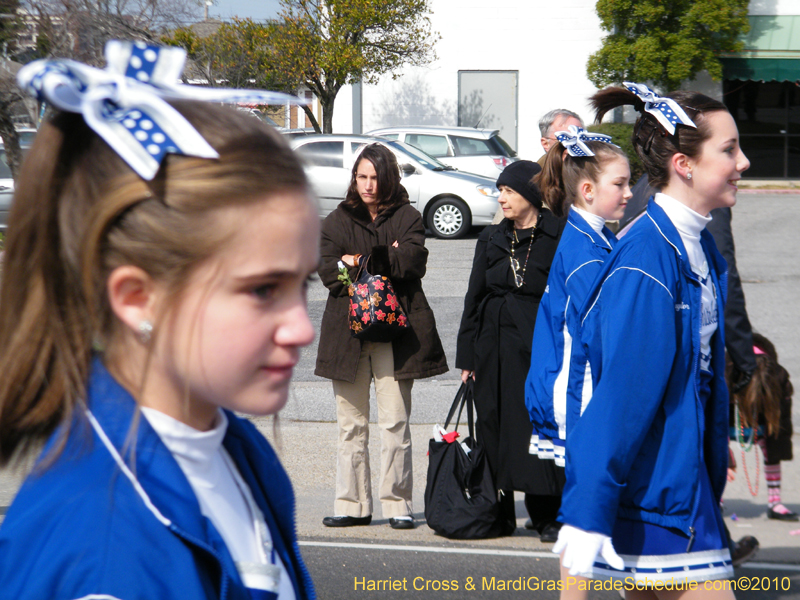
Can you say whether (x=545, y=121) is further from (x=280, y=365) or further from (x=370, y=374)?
(x=280, y=365)

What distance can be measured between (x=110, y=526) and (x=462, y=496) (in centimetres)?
398

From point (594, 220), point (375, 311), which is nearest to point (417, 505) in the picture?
point (375, 311)

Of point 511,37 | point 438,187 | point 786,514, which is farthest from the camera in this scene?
point 511,37

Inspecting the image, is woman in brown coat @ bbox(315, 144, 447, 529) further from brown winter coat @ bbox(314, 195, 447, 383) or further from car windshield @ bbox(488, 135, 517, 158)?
car windshield @ bbox(488, 135, 517, 158)

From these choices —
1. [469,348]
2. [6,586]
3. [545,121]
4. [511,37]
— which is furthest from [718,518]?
[511,37]

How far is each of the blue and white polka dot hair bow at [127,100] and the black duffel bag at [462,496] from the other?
378 centimetres

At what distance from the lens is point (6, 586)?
3.14 ft

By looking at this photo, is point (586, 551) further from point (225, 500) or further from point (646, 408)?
point (225, 500)

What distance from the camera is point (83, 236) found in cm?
107

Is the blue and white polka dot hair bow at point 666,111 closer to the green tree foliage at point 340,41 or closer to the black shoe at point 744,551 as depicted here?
the black shoe at point 744,551

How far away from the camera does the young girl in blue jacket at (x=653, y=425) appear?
237cm

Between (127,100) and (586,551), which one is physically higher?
(127,100)

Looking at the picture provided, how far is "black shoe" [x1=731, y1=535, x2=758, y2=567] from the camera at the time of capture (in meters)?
4.12

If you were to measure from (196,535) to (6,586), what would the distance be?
225 millimetres
